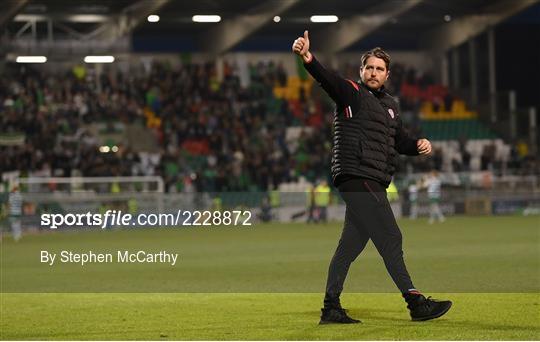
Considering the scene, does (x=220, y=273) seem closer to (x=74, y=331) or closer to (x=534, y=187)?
(x=74, y=331)

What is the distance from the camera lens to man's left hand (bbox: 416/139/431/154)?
9.42 m

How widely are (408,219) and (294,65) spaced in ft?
29.8

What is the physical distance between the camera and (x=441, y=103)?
147ft

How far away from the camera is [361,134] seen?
920 centimetres

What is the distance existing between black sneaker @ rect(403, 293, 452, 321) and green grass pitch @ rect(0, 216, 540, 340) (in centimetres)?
13

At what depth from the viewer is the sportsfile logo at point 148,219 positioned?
1103 inches

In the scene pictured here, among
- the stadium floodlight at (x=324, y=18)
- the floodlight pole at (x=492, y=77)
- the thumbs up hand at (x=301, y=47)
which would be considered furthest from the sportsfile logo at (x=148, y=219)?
the thumbs up hand at (x=301, y=47)

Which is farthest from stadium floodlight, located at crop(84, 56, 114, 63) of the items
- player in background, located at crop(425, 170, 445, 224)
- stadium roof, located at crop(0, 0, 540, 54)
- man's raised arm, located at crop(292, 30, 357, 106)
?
man's raised arm, located at crop(292, 30, 357, 106)

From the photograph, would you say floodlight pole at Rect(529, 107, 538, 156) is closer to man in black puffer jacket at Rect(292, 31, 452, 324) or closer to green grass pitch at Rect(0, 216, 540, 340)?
green grass pitch at Rect(0, 216, 540, 340)

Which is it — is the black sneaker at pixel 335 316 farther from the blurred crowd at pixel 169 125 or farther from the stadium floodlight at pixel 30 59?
the stadium floodlight at pixel 30 59

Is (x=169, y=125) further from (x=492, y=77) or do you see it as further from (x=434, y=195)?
(x=492, y=77)

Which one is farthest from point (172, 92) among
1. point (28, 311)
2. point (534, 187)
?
point (28, 311)

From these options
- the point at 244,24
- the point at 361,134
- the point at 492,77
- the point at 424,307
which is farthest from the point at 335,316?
the point at 492,77

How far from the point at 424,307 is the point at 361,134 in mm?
1500
